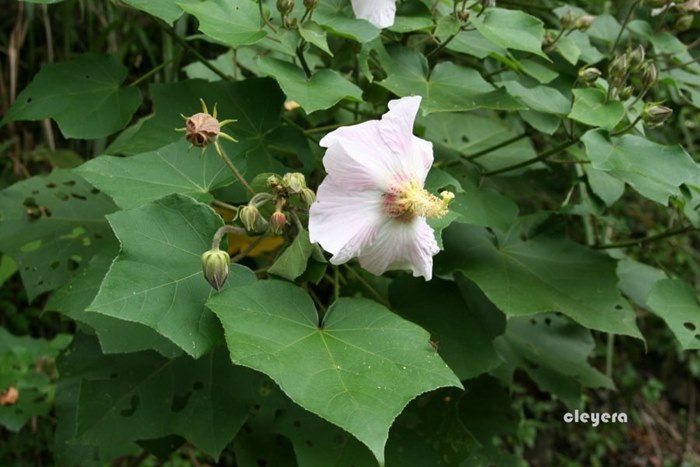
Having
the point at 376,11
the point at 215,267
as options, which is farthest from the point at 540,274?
the point at 215,267

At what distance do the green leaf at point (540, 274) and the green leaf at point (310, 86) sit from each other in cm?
33

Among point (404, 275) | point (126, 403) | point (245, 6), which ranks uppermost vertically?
point (245, 6)

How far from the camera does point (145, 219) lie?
2.81 ft

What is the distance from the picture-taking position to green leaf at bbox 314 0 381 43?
3.31ft

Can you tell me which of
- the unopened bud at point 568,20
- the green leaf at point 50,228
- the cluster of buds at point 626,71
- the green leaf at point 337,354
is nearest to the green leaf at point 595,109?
the cluster of buds at point 626,71

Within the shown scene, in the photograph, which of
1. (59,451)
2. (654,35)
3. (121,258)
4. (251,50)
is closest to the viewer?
(121,258)

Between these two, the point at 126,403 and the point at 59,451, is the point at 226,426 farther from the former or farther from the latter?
the point at 59,451

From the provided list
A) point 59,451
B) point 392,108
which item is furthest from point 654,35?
point 59,451

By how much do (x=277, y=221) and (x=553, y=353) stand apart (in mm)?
800

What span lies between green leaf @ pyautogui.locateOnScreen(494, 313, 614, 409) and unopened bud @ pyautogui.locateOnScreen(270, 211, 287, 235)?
2.30ft

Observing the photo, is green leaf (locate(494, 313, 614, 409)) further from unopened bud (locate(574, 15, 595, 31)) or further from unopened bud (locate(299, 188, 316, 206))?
unopened bud (locate(299, 188, 316, 206))

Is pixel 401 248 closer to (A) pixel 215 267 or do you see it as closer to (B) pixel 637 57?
(A) pixel 215 267

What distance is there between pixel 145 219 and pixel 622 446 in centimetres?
313

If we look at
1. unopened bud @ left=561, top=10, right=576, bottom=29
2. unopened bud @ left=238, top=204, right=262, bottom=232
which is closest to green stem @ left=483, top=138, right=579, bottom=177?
unopened bud @ left=561, top=10, right=576, bottom=29
